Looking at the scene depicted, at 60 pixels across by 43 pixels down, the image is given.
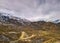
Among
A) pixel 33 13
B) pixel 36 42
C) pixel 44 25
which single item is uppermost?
pixel 33 13

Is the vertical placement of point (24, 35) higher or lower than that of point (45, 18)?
lower

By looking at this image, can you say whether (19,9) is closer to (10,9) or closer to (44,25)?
(10,9)

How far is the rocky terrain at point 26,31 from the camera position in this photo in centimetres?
760

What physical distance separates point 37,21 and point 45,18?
47 centimetres

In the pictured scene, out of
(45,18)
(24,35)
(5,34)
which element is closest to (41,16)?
(45,18)

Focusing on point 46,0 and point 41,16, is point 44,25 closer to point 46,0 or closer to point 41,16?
point 41,16

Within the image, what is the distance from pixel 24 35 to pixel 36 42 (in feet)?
1.94

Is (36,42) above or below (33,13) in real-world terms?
below

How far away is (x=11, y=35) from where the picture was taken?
7.69 metres

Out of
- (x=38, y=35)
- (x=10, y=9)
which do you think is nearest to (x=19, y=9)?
(x=10, y=9)

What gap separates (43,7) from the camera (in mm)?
8734

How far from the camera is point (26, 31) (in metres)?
7.92

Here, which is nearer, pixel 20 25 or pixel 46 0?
pixel 20 25

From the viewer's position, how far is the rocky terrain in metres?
7.60
